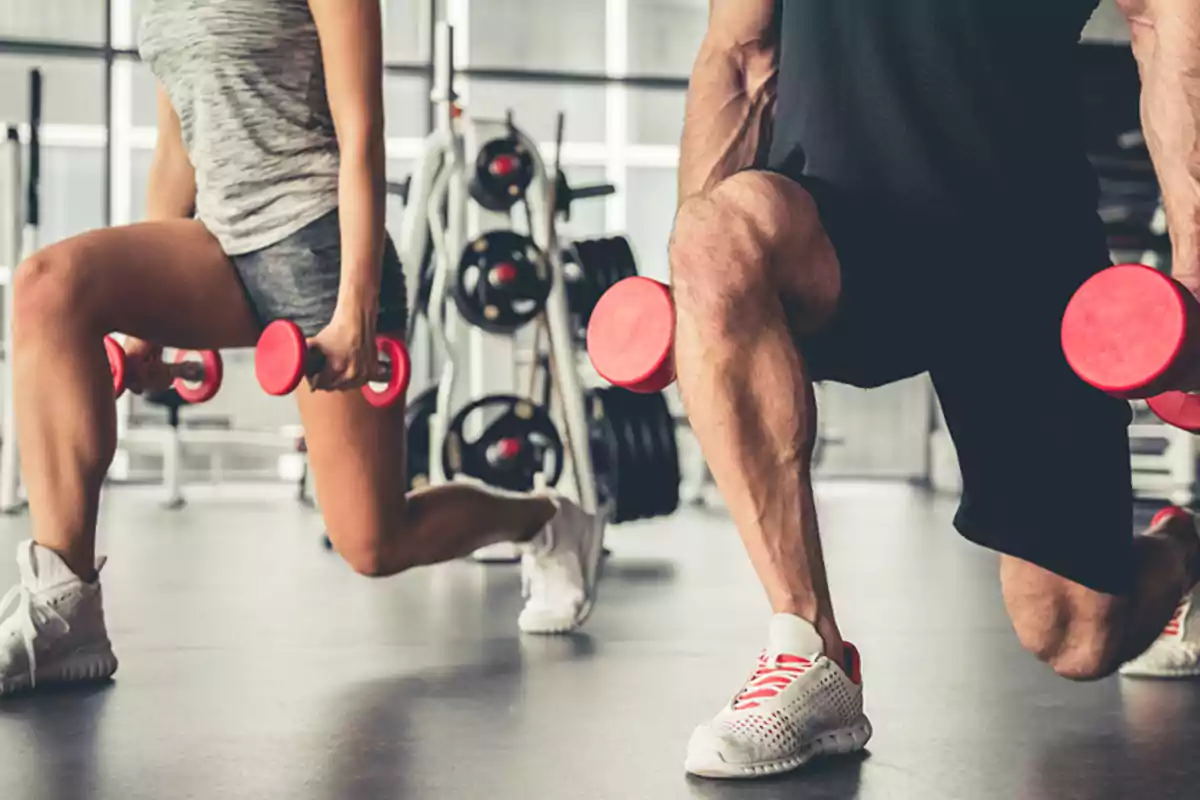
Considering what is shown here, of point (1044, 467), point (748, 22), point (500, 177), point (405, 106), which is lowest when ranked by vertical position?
point (1044, 467)

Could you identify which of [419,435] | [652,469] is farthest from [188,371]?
[652,469]

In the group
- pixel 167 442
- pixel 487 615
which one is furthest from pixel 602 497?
pixel 167 442

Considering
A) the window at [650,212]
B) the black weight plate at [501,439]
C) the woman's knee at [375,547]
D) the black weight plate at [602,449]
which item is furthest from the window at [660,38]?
the woman's knee at [375,547]

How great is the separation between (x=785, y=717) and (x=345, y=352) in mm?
697

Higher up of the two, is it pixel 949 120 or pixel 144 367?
pixel 949 120

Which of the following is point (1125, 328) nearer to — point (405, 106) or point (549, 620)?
point (549, 620)

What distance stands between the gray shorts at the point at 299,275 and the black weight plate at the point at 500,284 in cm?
140

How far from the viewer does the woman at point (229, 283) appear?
1699 mm

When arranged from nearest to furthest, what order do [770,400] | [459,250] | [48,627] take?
[770,400] < [48,627] < [459,250]

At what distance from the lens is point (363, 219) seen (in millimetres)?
1769

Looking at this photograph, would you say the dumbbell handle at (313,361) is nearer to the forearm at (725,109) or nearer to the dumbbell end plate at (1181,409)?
the forearm at (725,109)

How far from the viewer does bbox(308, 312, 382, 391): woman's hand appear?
5.50ft

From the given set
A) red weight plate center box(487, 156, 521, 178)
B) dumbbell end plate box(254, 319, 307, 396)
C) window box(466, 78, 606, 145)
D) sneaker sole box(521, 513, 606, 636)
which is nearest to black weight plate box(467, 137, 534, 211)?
red weight plate center box(487, 156, 521, 178)

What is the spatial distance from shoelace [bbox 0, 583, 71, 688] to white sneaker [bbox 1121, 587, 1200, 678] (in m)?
1.36
